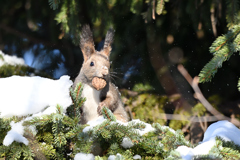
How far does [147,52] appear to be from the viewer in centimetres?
317

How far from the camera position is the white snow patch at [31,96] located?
1.01 metres

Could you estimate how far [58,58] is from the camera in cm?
309

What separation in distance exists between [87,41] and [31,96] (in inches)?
39.8

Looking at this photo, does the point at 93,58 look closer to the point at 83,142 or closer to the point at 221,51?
the point at 221,51

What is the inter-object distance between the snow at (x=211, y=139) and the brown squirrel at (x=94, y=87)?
2.90ft

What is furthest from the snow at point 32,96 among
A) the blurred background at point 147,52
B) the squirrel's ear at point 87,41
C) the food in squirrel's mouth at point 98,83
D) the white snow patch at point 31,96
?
the blurred background at point 147,52

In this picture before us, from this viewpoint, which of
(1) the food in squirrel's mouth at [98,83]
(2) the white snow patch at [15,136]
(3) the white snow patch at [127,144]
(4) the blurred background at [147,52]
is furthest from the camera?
(4) the blurred background at [147,52]

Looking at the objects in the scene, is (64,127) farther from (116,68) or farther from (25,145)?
(116,68)

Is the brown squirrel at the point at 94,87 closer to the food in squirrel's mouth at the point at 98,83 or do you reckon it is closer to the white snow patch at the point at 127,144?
the food in squirrel's mouth at the point at 98,83

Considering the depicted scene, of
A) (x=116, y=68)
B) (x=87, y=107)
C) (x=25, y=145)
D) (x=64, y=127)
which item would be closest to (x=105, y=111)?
(x=64, y=127)

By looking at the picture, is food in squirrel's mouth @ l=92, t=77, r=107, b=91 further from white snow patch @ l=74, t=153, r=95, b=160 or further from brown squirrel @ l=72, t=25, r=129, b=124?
white snow patch @ l=74, t=153, r=95, b=160

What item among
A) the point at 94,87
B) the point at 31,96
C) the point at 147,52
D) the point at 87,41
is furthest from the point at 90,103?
the point at 147,52

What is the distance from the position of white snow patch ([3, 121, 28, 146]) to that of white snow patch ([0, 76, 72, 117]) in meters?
0.12

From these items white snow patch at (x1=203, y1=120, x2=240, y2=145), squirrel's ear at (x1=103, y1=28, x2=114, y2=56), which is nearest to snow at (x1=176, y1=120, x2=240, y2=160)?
white snow patch at (x1=203, y1=120, x2=240, y2=145)
